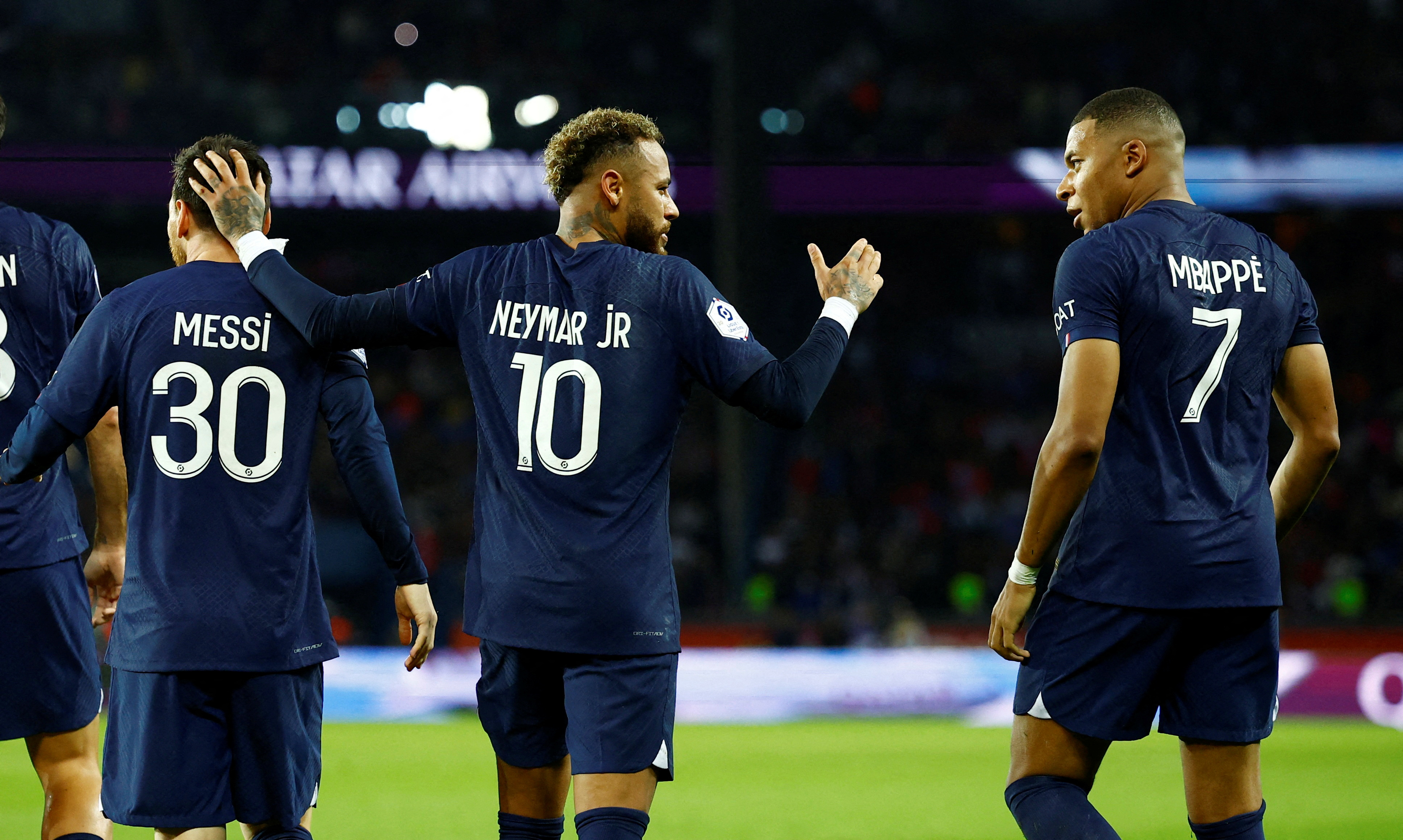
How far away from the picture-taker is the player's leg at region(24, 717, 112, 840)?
3.37m

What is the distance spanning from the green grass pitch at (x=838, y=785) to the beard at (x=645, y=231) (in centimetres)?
336

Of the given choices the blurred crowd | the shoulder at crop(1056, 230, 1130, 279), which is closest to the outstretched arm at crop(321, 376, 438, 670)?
the shoulder at crop(1056, 230, 1130, 279)

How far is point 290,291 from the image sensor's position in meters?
3.04

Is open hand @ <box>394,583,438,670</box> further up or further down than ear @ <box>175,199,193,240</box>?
further down

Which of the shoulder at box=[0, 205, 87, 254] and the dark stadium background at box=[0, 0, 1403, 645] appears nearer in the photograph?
the shoulder at box=[0, 205, 87, 254]

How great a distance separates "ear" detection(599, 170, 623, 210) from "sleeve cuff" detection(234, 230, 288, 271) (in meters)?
0.74

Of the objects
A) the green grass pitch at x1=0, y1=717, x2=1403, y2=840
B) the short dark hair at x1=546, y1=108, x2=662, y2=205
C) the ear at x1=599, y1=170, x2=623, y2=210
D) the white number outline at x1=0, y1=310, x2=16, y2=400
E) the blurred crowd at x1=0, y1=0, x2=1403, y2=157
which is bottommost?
the green grass pitch at x1=0, y1=717, x2=1403, y2=840

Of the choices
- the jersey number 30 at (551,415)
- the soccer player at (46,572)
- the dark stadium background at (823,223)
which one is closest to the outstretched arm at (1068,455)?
the jersey number 30 at (551,415)

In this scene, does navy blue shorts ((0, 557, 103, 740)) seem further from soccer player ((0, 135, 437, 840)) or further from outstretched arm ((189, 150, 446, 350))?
outstretched arm ((189, 150, 446, 350))

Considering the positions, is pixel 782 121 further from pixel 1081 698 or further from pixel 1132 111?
pixel 1081 698

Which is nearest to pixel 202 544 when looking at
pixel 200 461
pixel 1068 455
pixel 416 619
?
pixel 200 461

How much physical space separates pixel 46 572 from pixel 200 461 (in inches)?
27.9

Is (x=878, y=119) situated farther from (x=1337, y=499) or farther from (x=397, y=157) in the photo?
(x=1337, y=499)

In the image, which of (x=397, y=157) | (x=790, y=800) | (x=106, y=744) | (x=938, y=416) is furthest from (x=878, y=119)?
(x=106, y=744)
